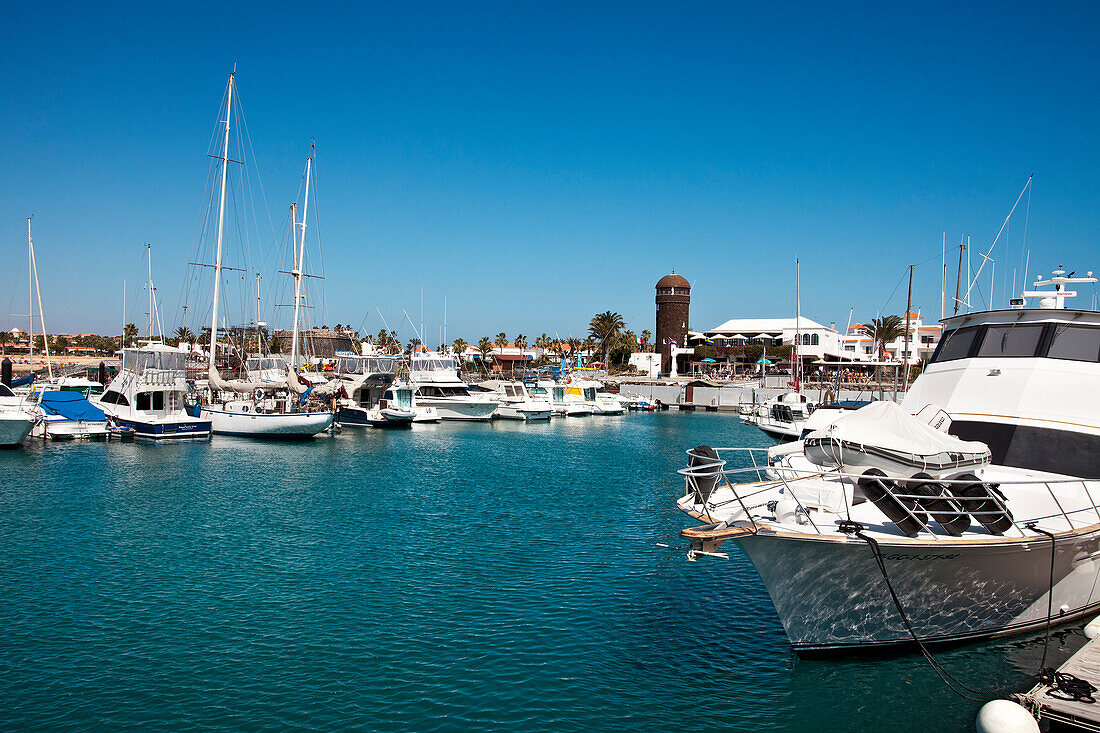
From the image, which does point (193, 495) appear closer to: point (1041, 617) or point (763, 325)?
point (1041, 617)

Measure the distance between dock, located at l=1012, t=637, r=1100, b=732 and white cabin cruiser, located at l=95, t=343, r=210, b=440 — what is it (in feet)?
148

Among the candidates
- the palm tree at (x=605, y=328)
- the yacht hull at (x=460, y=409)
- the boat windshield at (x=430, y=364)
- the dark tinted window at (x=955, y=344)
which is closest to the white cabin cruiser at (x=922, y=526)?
the dark tinted window at (x=955, y=344)

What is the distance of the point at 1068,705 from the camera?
8.96m

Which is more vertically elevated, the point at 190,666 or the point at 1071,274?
the point at 1071,274

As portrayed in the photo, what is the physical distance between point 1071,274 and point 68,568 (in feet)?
89.3

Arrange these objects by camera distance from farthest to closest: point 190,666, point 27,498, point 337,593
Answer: point 27,498, point 337,593, point 190,666

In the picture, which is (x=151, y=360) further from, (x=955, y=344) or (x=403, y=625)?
(x=955, y=344)

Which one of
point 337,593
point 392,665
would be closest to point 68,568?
point 337,593

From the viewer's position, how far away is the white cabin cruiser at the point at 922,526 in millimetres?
11172

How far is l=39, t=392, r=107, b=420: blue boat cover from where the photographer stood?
43.2m

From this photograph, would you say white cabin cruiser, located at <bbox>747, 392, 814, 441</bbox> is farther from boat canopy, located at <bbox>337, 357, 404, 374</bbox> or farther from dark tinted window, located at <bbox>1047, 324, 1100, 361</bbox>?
dark tinted window, located at <bbox>1047, 324, 1100, 361</bbox>

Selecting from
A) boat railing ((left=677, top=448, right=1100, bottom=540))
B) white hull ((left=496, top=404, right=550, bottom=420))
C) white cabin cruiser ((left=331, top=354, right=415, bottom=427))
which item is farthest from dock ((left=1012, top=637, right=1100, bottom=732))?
white hull ((left=496, top=404, right=550, bottom=420))

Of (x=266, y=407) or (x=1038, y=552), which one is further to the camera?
(x=266, y=407)

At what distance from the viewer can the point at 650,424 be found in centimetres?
6625
